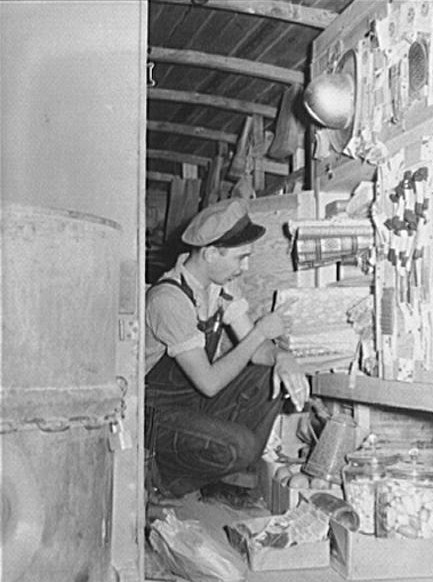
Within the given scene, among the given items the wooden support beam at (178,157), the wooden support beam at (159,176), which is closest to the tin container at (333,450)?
the wooden support beam at (178,157)

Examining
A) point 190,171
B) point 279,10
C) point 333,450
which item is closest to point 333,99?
point 279,10

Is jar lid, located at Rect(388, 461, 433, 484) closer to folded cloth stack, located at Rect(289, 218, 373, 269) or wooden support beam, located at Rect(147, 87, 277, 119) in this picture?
folded cloth stack, located at Rect(289, 218, 373, 269)

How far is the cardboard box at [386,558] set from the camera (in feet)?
10.1

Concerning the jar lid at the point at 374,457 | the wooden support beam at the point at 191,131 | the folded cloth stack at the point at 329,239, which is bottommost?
the jar lid at the point at 374,457

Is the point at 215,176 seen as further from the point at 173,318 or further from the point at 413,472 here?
the point at 413,472

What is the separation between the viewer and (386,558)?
308cm

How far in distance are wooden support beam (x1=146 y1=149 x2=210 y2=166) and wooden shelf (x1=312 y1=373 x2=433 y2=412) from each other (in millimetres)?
2964

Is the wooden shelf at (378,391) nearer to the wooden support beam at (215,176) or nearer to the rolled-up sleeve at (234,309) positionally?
the rolled-up sleeve at (234,309)

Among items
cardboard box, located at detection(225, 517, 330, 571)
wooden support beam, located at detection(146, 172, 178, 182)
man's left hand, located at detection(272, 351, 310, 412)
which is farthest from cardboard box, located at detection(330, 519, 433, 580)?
wooden support beam, located at detection(146, 172, 178, 182)

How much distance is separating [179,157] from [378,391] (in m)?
3.82

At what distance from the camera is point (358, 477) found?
11.0ft

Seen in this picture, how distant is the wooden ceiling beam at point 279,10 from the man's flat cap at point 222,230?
968 millimetres

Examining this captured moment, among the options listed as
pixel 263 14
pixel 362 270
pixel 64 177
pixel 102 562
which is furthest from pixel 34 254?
pixel 263 14

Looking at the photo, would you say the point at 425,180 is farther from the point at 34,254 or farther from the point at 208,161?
the point at 208,161
